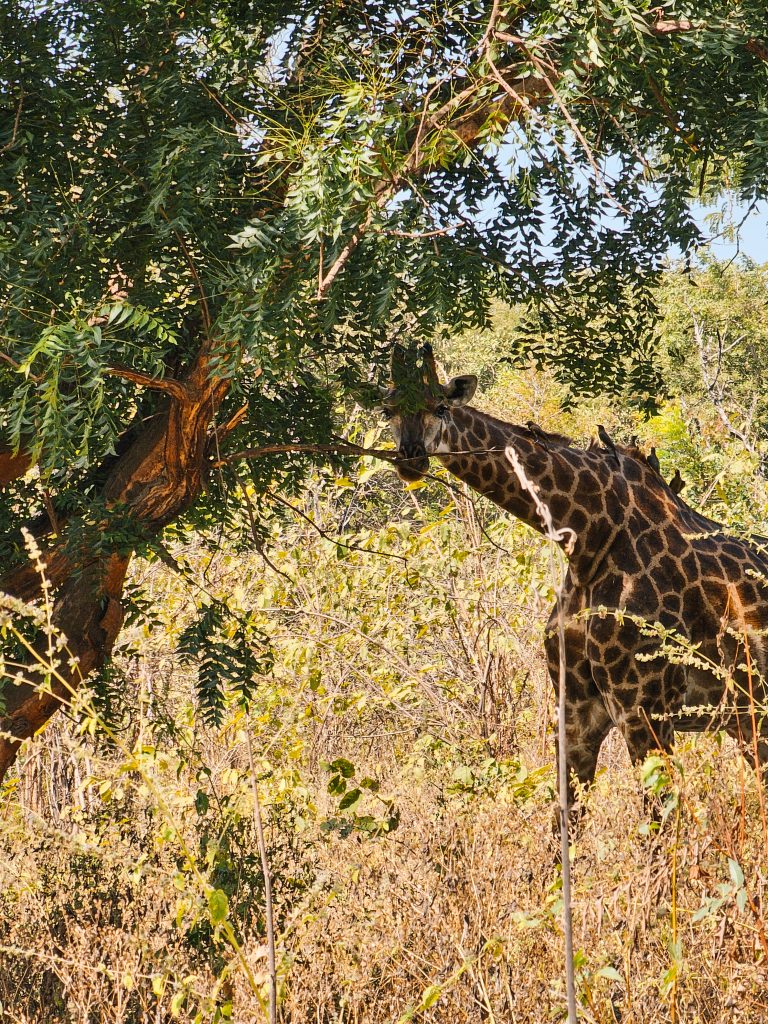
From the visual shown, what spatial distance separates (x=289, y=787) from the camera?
5.82 metres

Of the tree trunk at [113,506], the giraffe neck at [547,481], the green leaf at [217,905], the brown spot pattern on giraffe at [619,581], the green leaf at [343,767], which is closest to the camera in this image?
the green leaf at [217,905]

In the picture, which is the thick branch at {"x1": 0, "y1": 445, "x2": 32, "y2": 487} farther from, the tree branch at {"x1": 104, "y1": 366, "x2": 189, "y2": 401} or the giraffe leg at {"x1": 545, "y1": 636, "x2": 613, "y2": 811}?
the giraffe leg at {"x1": 545, "y1": 636, "x2": 613, "y2": 811}

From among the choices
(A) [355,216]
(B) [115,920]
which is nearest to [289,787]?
(B) [115,920]

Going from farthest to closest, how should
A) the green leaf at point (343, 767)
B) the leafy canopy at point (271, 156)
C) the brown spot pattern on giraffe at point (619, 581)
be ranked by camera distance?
the brown spot pattern on giraffe at point (619, 581), the green leaf at point (343, 767), the leafy canopy at point (271, 156)

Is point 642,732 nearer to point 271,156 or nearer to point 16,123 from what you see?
point 271,156

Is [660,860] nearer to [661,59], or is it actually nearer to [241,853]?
[241,853]

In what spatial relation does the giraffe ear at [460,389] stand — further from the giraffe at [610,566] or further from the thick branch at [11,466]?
the thick branch at [11,466]

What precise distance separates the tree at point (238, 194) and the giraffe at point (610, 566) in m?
0.46

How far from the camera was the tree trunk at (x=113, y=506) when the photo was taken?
16.8 feet

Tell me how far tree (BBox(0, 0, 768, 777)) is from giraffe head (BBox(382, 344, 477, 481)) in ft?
0.59

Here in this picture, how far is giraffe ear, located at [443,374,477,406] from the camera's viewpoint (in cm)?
549

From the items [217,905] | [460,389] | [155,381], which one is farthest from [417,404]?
[217,905]

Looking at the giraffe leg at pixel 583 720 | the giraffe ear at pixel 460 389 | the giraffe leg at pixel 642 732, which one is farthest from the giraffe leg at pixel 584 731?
the giraffe ear at pixel 460 389

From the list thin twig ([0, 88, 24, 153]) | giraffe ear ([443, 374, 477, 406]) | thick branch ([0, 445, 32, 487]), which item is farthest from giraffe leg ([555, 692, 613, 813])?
thin twig ([0, 88, 24, 153])
